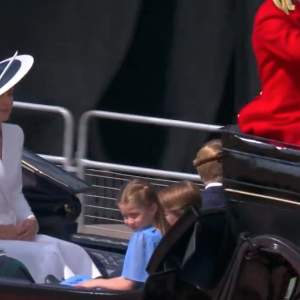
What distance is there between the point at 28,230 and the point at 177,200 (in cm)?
59

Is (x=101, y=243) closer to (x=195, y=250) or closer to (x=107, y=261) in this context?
(x=107, y=261)

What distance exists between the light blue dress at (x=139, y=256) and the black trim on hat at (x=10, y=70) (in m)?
0.80

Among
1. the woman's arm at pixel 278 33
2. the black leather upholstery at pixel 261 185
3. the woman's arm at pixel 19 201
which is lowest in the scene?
the woman's arm at pixel 19 201

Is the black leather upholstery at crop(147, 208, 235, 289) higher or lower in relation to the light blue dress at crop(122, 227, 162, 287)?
higher

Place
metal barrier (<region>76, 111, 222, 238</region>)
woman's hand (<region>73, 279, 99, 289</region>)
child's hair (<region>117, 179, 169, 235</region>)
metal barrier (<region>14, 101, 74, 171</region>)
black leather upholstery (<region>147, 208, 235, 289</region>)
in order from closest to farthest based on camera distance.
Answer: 1. black leather upholstery (<region>147, 208, 235, 289</region>)
2. woman's hand (<region>73, 279, 99, 289</region>)
3. child's hair (<region>117, 179, 169, 235</region>)
4. metal barrier (<region>76, 111, 222, 238</region>)
5. metal barrier (<region>14, 101, 74, 171</region>)

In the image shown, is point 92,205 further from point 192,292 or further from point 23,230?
point 192,292

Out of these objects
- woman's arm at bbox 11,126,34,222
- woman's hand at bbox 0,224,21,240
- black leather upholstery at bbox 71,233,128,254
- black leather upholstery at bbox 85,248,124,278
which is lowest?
black leather upholstery at bbox 85,248,124,278

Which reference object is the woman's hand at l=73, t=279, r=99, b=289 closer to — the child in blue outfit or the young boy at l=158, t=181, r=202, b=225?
the child in blue outfit

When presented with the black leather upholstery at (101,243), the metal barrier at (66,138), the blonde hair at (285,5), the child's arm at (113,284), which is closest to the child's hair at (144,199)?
the child's arm at (113,284)

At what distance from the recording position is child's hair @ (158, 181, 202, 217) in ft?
12.3

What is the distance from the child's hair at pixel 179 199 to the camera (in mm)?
3748

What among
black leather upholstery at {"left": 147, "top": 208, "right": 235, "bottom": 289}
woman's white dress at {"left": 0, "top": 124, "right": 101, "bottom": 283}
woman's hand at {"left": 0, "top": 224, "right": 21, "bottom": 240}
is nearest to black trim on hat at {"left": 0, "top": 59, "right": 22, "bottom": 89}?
woman's white dress at {"left": 0, "top": 124, "right": 101, "bottom": 283}

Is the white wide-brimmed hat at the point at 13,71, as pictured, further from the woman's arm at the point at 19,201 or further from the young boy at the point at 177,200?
the young boy at the point at 177,200

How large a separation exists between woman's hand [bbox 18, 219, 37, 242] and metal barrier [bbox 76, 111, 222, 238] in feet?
6.31
